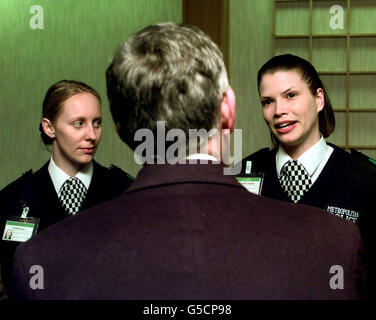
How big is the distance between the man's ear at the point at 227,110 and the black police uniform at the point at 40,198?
3.51 feet

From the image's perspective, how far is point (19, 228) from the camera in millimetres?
1750

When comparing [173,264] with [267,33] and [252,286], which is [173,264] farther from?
[267,33]

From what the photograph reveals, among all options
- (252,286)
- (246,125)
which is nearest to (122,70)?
(252,286)

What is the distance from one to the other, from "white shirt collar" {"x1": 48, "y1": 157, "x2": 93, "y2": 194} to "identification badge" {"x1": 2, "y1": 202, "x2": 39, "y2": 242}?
137mm

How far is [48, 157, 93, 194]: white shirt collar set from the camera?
1838mm

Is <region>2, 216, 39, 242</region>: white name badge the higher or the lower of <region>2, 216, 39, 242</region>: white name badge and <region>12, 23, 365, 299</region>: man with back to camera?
the lower

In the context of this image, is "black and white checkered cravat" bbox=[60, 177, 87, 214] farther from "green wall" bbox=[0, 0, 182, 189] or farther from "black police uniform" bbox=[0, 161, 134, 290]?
"green wall" bbox=[0, 0, 182, 189]

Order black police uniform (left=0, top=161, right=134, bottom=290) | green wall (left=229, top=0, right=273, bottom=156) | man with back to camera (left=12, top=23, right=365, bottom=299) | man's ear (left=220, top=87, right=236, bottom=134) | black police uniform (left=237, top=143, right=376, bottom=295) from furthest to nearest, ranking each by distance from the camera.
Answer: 1. green wall (left=229, top=0, right=273, bottom=156)
2. black police uniform (left=0, top=161, right=134, bottom=290)
3. black police uniform (left=237, top=143, right=376, bottom=295)
4. man's ear (left=220, top=87, right=236, bottom=134)
5. man with back to camera (left=12, top=23, right=365, bottom=299)

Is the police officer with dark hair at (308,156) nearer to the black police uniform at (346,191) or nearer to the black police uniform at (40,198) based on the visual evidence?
the black police uniform at (346,191)

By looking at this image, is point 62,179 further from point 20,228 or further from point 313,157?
point 313,157

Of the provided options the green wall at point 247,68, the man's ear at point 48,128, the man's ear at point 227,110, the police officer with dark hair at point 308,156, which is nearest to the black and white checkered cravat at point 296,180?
the police officer with dark hair at point 308,156

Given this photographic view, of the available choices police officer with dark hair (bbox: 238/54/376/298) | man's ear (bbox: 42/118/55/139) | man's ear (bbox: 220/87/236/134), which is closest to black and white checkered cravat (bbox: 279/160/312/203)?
police officer with dark hair (bbox: 238/54/376/298)

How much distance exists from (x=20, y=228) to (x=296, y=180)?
0.92m
